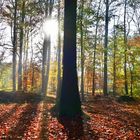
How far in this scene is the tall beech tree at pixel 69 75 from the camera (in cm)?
1417

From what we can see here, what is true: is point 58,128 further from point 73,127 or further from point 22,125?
Answer: point 22,125

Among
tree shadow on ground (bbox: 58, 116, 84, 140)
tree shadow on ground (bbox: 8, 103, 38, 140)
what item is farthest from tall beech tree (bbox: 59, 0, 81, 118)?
tree shadow on ground (bbox: 8, 103, 38, 140)

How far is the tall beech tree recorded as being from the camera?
14172 millimetres

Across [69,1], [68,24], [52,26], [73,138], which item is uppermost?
[52,26]

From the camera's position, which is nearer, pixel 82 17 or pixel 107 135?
pixel 107 135

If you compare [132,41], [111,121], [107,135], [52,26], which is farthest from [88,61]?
[107,135]

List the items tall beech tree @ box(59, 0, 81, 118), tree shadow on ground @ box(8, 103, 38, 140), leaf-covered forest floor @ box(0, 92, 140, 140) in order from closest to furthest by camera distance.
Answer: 1. tree shadow on ground @ box(8, 103, 38, 140)
2. leaf-covered forest floor @ box(0, 92, 140, 140)
3. tall beech tree @ box(59, 0, 81, 118)

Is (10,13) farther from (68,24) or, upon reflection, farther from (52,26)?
(68,24)

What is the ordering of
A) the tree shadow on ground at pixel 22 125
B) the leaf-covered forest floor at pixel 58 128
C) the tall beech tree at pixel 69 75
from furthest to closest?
the tall beech tree at pixel 69 75 → the leaf-covered forest floor at pixel 58 128 → the tree shadow on ground at pixel 22 125

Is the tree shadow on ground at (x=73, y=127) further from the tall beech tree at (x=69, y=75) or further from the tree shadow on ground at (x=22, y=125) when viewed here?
the tree shadow on ground at (x=22, y=125)

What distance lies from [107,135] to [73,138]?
1443mm

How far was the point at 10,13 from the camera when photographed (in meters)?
32.9

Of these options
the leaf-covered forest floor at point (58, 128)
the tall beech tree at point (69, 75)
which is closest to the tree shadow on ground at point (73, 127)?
the leaf-covered forest floor at point (58, 128)

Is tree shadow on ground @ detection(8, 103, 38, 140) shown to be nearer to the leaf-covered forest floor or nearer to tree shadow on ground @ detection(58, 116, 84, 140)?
the leaf-covered forest floor
